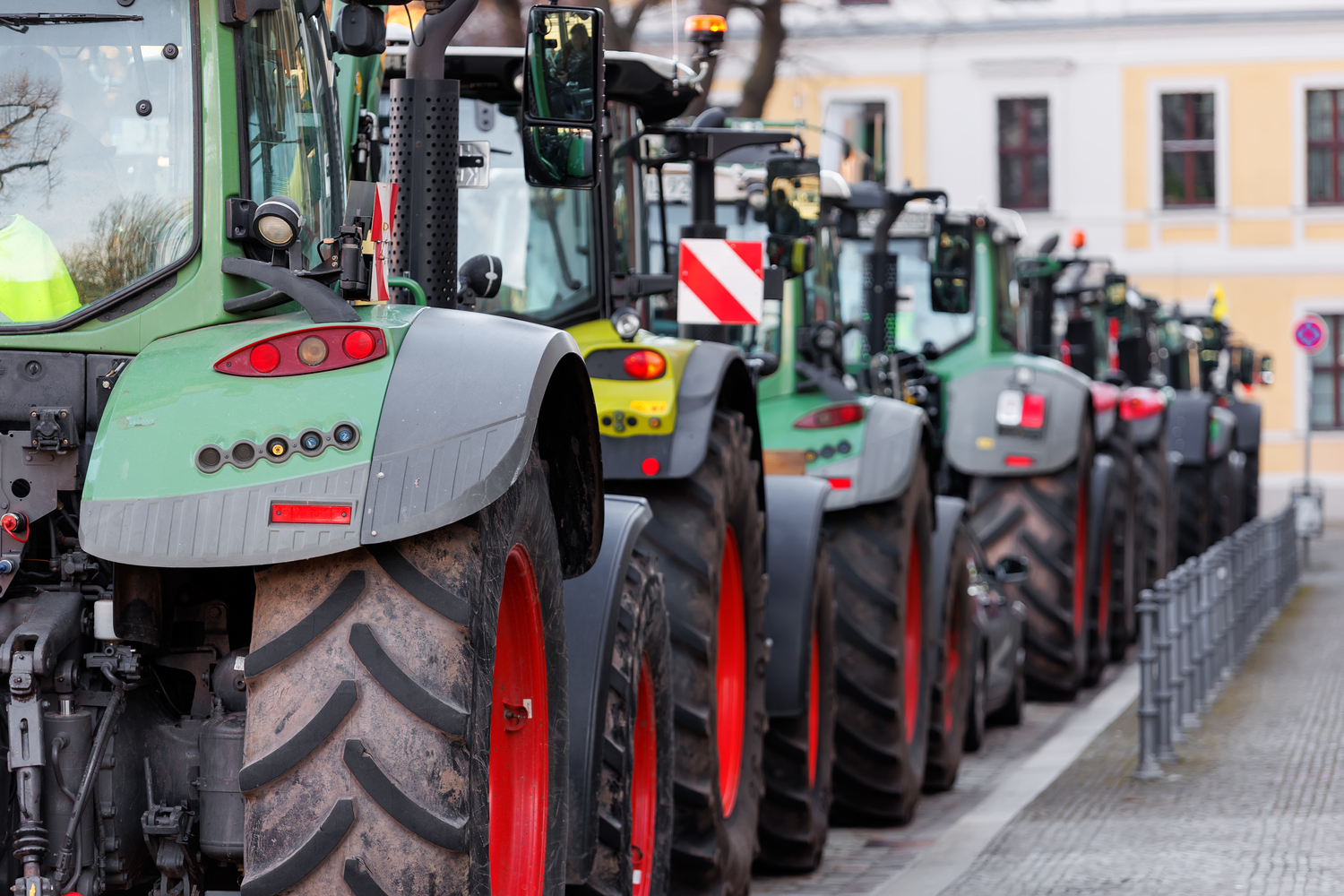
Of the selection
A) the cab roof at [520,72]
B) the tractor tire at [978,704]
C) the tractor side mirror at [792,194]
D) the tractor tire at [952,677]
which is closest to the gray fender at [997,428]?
the tractor tire at [978,704]

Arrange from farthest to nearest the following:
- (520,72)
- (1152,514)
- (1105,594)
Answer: (1152,514)
(1105,594)
(520,72)

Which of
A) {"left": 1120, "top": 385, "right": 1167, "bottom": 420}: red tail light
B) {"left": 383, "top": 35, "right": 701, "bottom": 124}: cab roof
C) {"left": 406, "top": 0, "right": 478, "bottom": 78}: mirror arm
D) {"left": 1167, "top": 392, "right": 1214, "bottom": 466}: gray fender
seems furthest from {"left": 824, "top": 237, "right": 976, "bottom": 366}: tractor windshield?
{"left": 406, "top": 0, "right": 478, "bottom": 78}: mirror arm

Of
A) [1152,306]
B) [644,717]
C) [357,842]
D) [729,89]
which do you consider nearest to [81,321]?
[357,842]

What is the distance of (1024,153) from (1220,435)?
17811 mm

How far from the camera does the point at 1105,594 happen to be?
575 inches

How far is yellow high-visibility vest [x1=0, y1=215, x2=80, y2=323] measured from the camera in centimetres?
385

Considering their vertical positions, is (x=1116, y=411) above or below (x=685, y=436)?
below

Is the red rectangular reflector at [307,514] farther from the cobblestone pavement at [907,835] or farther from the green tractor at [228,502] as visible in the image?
the cobblestone pavement at [907,835]

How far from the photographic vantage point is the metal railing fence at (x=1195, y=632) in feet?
33.3

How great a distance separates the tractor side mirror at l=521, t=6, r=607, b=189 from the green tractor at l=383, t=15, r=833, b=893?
2.41 feet

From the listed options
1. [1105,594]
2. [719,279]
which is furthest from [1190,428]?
[719,279]

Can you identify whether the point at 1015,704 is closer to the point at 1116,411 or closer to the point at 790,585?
the point at 1116,411

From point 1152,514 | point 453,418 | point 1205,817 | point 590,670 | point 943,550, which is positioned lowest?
point 1205,817

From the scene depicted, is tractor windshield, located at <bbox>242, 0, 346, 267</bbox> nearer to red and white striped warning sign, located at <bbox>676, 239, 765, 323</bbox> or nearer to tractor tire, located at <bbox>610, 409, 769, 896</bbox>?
tractor tire, located at <bbox>610, 409, 769, 896</bbox>
